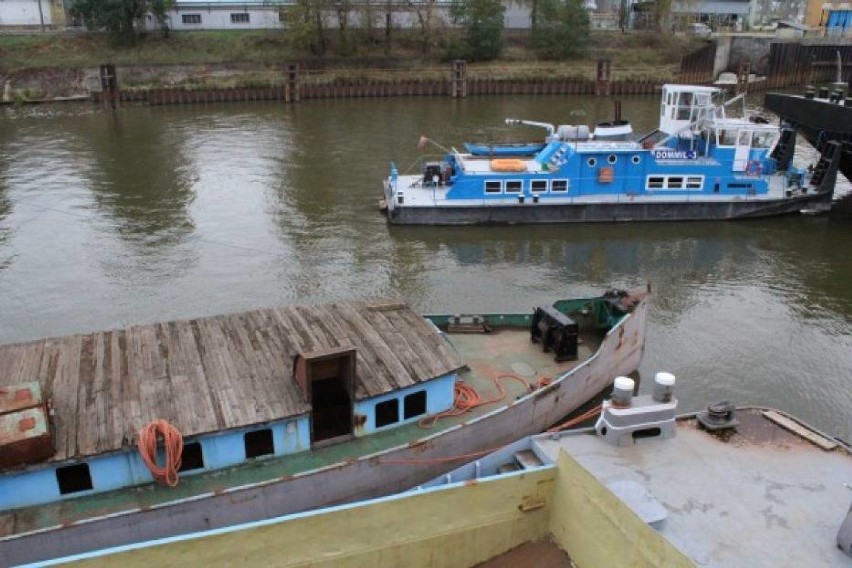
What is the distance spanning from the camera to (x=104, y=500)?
483 inches

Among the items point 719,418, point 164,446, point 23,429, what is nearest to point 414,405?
point 164,446

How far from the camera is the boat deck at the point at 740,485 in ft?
33.1

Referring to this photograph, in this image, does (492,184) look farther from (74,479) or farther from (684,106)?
(74,479)

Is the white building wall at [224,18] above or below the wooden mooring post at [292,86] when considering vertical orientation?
above

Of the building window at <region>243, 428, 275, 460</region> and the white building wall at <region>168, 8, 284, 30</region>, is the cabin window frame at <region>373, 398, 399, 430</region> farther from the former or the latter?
the white building wall at <region>168, 8, 284, 30</region>

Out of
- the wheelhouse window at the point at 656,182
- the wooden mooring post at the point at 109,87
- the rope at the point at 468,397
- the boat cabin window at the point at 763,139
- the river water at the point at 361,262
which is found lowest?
the river water at the point at 361,262

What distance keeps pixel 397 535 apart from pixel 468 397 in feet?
17.6

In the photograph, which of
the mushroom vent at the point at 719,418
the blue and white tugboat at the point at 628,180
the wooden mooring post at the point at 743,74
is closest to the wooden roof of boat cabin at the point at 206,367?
the mushroom vent at the point at 719,418

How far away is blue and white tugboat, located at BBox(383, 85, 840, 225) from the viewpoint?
32.0 m

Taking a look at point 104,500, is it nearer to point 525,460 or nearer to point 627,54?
point 525,460

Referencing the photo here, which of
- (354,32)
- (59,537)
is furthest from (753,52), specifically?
(59,537)

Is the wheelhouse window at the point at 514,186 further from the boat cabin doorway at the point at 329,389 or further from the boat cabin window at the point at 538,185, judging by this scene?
the boat cabin doorway at the point at 329,389

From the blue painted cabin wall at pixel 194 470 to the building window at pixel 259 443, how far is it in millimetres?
98

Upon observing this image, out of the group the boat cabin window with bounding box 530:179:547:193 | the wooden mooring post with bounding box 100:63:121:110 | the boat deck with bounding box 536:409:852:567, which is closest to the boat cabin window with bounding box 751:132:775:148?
the boat cabin window with bounding box 530:179:547:193
